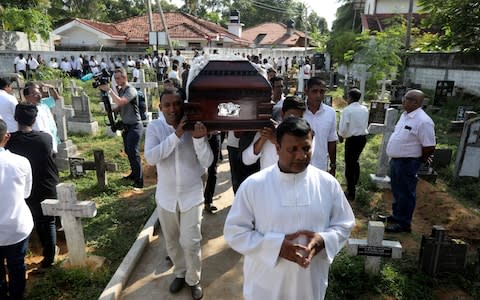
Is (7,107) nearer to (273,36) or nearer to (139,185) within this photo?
(139,185)

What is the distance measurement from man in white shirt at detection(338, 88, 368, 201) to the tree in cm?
259

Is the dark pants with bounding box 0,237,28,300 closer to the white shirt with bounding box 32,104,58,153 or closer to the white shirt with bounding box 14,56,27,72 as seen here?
the white shirt with bounding box 32,104,58,153

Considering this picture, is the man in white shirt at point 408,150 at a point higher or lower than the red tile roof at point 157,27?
lower

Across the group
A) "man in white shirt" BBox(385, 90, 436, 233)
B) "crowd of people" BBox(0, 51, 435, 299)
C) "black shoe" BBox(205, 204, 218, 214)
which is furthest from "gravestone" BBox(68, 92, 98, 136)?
"man in white shirt" BBox(385, 90, 436, 233)

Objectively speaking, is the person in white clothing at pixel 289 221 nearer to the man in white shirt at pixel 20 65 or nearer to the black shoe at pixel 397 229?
the black shoe at pixel 397 229

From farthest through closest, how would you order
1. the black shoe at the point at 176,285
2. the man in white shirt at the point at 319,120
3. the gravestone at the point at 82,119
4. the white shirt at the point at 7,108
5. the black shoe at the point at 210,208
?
1. the gravestone at the point at 82,119
2. the black shoe at the point at 210,208
3. the white shirt at the point at 7,108
4. the man in white shirt at the point at 319,120
5. the black shoe at the point at 176,285

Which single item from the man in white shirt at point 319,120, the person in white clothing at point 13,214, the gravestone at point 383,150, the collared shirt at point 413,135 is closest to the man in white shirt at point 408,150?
the collared shirt at point 413,135

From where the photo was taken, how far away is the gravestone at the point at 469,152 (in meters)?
6.05

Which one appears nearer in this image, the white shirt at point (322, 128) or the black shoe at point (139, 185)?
the white shirt at point (322, 128)

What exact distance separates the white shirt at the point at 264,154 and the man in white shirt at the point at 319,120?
0.78 metres

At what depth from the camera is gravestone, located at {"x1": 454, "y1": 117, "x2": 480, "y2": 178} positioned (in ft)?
19.8

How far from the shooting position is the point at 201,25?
97.5 feet

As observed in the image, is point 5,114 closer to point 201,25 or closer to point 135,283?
point 135,283

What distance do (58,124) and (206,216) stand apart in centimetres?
431
